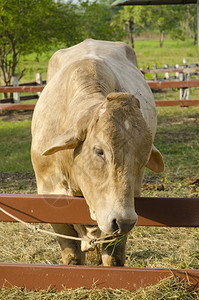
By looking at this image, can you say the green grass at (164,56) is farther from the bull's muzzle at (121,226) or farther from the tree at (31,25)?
the bull's muzzle at (121,226)

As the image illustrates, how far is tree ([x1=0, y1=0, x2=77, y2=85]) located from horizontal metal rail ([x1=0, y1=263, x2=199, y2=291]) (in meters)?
12.0

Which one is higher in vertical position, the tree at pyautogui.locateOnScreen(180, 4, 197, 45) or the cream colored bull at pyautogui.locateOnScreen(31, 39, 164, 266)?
the cream colored bull at pyautogui.locateOnScreen(31, 39, 164, 266)

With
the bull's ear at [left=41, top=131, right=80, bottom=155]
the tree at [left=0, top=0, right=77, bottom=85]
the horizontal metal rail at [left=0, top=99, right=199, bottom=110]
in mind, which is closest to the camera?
the bull's ear at [left=41, top=131, right=80, bottom=155]

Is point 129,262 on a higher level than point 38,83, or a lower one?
higher

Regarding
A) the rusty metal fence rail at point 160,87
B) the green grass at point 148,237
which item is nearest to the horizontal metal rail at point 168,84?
the rusty metal fence rail at point 160,87

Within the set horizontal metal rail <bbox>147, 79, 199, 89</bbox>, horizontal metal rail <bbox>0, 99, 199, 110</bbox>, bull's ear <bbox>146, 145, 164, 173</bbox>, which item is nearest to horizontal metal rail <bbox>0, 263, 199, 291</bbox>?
bull's ear <bbox>146, 145, 164, 173</bbox>

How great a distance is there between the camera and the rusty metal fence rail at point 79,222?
316 centimetres

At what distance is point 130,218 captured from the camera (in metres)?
2.58

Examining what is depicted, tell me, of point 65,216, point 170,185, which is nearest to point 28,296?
point 65,216

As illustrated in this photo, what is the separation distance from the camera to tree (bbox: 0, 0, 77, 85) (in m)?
14.7

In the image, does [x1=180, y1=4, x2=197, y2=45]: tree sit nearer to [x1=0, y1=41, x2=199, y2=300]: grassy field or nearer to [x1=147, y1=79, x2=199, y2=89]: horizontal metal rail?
[x1=147, y1=79, x2=199, y2=89]: horizontal metal rail

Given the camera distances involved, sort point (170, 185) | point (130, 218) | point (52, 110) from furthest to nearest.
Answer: point (170, 185), point (52, 110), point (130, 218)

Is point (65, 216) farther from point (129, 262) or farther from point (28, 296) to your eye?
point (129, 262)

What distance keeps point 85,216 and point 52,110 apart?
1156 millimetres
